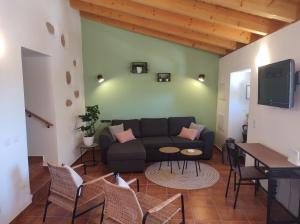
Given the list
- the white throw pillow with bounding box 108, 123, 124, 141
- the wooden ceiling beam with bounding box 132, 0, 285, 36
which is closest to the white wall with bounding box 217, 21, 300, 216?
the wooden ceiling beam with bounding box 132, 0, 285, 36

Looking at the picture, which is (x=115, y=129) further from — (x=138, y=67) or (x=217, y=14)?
(x=217, y=14)

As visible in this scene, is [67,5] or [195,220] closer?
[195,220]

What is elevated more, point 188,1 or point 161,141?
point 188,1

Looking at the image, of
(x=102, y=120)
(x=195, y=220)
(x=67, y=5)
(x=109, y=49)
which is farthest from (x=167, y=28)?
(x=195, y=220)

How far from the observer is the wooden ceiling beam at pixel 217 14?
3242 mm

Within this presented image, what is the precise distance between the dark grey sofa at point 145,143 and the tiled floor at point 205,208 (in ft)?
2.01

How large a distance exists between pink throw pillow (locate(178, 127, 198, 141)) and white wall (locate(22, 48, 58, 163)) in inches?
109

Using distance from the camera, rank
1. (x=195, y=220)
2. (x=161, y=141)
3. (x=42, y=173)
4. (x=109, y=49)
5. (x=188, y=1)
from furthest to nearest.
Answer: (x=109, y=49)
(x=161, y=141)
(x=42, y=173)
(x=188, y=1)
(x=195, y=220)

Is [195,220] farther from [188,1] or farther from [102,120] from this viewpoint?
[102,120]

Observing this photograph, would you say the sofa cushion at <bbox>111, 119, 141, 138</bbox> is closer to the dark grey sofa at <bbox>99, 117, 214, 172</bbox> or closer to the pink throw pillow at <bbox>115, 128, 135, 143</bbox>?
the dark grey sofa at <bbox>99, 117, 214, 172</bbox>

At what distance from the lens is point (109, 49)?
5645 mm

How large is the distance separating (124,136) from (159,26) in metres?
2.45

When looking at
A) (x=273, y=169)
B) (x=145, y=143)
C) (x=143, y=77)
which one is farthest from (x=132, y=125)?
(x=273, y=169)

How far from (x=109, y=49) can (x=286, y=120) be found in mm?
4274
